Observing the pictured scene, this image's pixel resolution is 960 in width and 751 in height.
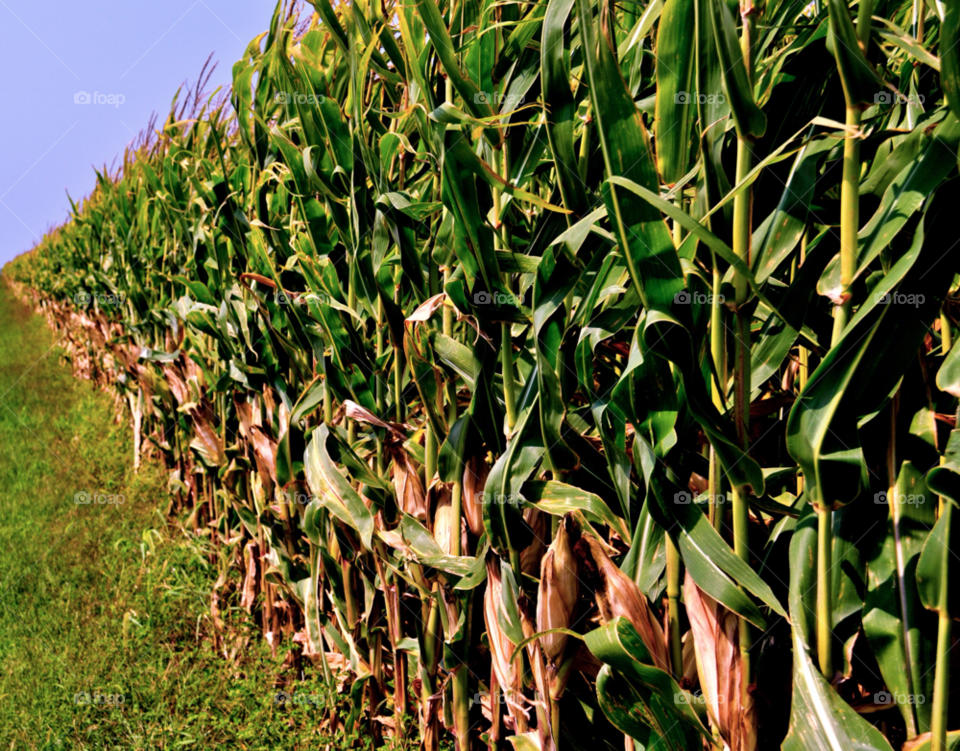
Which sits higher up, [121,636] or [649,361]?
[649,361]

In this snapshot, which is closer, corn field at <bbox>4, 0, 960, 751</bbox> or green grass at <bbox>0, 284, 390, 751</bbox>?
corn field at <bbox>4, 0, 960, 751</bbox>

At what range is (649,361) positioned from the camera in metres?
0.78

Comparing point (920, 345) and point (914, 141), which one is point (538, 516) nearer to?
point (920, 345)

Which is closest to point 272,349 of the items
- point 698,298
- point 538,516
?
point 538,516

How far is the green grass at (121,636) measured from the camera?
197 cm

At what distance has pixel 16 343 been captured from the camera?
1089 cm

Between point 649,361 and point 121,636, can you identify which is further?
point 121,636

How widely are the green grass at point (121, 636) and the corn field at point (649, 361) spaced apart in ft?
2.49

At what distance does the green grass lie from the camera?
1974 mm

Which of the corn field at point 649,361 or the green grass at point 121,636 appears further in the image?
the green grass at point 121,636

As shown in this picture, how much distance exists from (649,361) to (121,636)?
8.19ft

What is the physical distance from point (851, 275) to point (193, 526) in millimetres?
3186

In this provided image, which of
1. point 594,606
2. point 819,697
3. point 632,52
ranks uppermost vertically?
point 632,52

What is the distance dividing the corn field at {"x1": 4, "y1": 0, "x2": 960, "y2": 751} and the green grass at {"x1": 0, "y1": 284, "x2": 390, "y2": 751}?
29.8 inches
